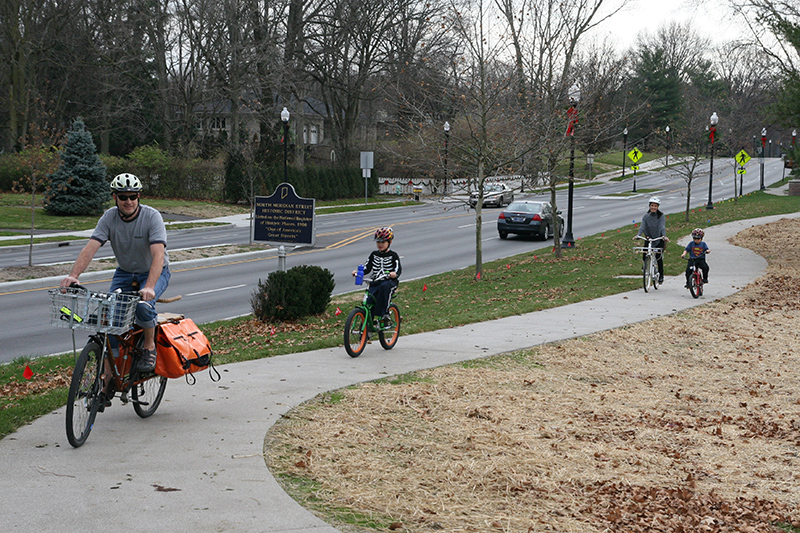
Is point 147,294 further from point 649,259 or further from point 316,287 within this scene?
point 649,259

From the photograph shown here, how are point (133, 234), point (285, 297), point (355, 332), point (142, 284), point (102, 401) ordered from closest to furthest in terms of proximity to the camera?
1. point (102, 401)
2. point (133, 234)
3. point (142, 284)
4. point (355, 332)
5. point (285, 297)

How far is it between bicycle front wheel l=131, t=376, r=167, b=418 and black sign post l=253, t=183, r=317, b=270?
7724 millimetres

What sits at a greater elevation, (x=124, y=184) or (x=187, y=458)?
(x=124, y=184)

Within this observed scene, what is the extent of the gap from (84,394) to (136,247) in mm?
1213

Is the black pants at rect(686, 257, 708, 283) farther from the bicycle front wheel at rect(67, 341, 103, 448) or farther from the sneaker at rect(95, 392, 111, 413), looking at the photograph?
the bicycle front wheel at rect(67, 341, 103, 448)

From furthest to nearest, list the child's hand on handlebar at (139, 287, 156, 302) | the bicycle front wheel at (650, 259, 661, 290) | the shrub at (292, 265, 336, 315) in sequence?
the bicycle front wheel at (650, 259, 661, 290) → the shrub at (292, 265, 336, 315) → the child's hand on handlebar at (139, 287, 156, 302)

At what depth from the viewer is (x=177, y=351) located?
6.33 meters

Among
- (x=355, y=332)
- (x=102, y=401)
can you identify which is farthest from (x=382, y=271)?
(x=102, y=401)

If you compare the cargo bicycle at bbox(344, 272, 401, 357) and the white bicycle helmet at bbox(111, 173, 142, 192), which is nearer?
the white bicycle helmet at bbox(111, 173, 142, 192)

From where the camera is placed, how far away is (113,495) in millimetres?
4867

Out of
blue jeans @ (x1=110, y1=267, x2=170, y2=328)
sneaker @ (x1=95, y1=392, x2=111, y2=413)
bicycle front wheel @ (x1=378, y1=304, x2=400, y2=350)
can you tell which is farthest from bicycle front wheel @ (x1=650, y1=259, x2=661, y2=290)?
sneaker @ (x1=95, y1=392, x2=111, y2=413)

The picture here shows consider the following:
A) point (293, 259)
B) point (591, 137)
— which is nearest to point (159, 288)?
point (293, 259)

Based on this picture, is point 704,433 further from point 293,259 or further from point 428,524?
point 293,259

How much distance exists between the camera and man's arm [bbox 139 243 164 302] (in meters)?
5.88
